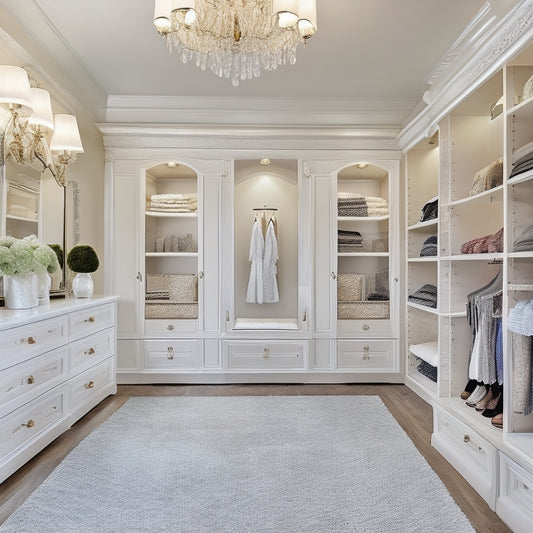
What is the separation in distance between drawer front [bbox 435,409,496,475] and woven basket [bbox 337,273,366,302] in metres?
1.47

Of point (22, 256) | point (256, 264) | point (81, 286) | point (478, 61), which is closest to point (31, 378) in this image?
point (22, 256)

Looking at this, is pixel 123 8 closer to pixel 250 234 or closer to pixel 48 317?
pixel 48 317

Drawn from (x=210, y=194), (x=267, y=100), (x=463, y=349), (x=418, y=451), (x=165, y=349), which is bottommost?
(x=418, y=451)

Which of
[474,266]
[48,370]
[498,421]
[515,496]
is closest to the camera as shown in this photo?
[515,496]

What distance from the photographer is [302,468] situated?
2.12m

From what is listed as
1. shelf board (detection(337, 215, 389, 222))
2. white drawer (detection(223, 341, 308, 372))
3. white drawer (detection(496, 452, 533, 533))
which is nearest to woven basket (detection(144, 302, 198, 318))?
white drawer (detection(223, 341, 308, 372))

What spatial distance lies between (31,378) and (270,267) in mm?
2295

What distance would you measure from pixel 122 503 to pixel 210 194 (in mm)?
2572

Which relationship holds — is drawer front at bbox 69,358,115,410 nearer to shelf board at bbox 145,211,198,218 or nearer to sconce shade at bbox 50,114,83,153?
shelf board at bbox 145,211,198,218

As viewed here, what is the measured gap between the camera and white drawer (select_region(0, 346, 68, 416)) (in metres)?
1.95

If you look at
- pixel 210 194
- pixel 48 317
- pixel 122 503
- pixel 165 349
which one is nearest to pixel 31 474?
pixel 122 503

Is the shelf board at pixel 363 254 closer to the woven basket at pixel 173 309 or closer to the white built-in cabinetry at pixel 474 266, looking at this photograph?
the white built-in cabinetry at pixel 474 266

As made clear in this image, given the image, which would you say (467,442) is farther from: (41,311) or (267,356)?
(41,311)

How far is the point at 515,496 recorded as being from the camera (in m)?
1.66
